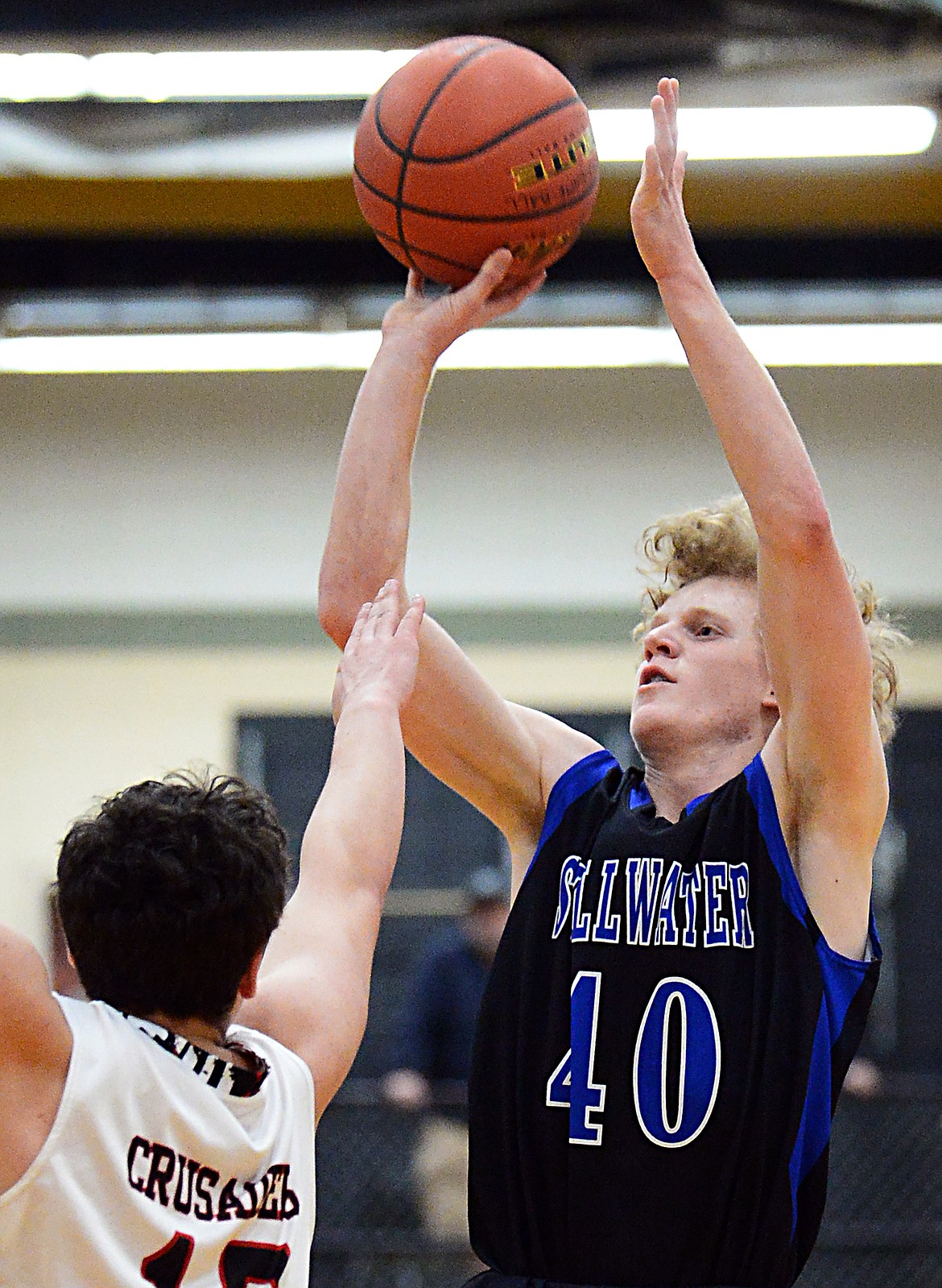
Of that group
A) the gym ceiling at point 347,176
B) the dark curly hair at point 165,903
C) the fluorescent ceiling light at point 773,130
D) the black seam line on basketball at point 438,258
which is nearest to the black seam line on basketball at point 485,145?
the black seam line on basketball at point 438,258

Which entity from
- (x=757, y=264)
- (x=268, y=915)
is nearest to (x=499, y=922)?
(x=757, y=264)

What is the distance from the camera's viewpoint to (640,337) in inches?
332

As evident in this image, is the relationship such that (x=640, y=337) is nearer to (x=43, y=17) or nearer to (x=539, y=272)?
(x=43, y=17)

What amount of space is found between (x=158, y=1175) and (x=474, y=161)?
63.4 inches

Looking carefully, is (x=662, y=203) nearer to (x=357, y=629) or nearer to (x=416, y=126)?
(x=416, y=126)

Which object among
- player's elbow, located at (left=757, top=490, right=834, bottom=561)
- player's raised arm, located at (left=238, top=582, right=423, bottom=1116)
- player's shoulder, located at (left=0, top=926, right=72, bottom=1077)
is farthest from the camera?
player's elbow, located at (left=757, top=490, right=834, bottom=561)

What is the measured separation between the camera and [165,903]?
5.73 feet

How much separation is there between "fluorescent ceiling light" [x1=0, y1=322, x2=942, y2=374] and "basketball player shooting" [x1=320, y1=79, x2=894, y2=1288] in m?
6.07

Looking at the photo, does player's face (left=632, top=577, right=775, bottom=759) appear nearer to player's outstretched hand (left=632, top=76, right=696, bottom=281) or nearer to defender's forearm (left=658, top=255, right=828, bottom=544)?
defender's forearm (left=658, top=255, right=828, bottom=544)

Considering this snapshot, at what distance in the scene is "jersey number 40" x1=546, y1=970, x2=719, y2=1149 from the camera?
2176mm

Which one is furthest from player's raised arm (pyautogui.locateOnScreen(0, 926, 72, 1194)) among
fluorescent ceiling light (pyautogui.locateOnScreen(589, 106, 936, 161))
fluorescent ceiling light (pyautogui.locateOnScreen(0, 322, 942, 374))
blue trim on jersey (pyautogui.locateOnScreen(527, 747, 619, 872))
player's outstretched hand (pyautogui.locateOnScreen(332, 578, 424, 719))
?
fluorescent ceiling light (pyautogui.locateOnScreen(0, 322, 942, 374))

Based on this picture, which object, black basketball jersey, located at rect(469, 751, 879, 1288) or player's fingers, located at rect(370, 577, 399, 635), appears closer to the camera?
black basketball jersey, located at rect(469, 751, 879, 1288)

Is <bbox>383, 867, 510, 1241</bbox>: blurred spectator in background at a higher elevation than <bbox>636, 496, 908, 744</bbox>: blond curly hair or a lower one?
lower

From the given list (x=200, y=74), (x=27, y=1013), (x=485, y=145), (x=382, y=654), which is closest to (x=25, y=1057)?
(x=27, y=1013)
